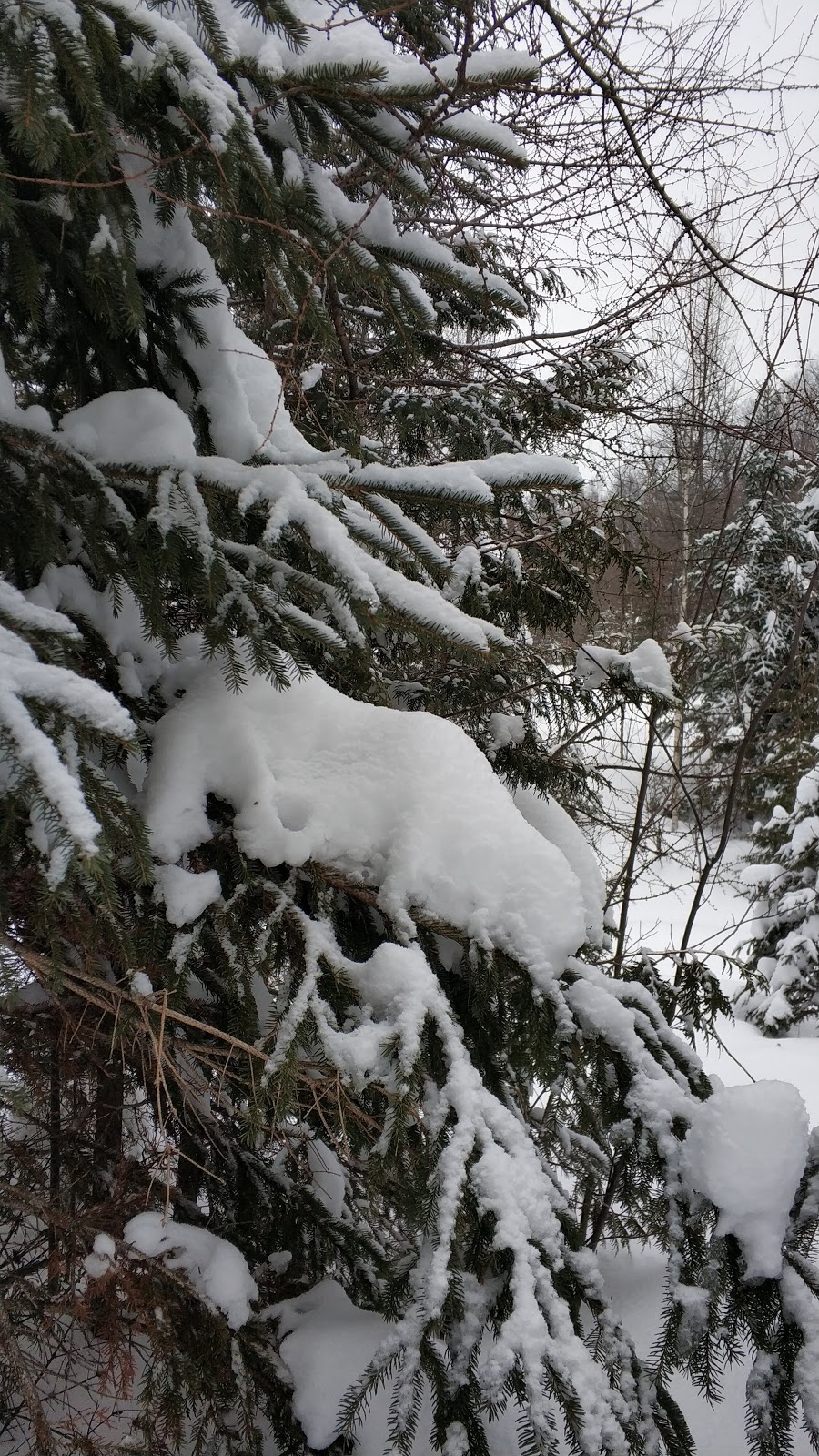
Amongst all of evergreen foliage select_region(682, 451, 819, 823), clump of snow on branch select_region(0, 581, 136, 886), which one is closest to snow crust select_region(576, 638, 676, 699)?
evergreen foliage select_region(682, 451, 819, 823)

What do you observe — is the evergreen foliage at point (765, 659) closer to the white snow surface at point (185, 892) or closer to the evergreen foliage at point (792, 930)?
the evergreen foliage at point (792, 930)

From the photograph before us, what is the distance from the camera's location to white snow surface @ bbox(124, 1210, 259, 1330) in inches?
67.4

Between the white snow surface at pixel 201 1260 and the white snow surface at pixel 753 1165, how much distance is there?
1015 millimetres

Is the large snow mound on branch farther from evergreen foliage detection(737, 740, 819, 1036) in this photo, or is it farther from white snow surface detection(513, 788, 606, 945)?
evergreen foliage detection(737, 740, 819, 1036)

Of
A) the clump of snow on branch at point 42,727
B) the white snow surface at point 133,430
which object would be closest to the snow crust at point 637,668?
the white snow surface at point 133,430

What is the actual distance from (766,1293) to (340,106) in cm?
251

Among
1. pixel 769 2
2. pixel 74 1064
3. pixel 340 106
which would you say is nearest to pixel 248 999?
pixel 74 1064

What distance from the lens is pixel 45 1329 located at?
1813 mm

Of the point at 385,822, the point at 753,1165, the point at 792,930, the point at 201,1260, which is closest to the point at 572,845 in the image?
the point at 385,822

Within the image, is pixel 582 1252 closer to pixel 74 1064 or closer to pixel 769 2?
pixel 74 1064

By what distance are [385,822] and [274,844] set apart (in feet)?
0.79

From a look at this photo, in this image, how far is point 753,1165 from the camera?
145cm

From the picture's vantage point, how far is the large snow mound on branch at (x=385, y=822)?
161 centimetres

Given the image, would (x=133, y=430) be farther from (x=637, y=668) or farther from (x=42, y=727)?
(x=637, y=668)
